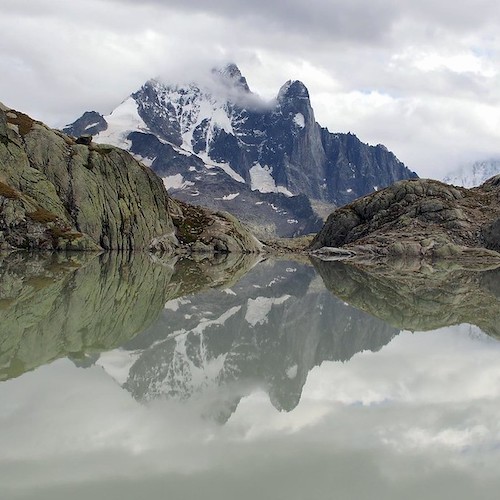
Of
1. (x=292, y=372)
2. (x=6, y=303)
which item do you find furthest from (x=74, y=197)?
(x=292, y=372)

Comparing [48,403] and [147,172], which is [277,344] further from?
[147,172]

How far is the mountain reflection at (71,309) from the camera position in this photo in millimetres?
Result: 26094

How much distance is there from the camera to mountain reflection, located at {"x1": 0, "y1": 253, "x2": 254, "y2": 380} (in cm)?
2609

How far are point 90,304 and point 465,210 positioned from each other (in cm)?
16546

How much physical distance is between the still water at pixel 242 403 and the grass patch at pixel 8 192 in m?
71.8

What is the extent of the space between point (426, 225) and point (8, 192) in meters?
124

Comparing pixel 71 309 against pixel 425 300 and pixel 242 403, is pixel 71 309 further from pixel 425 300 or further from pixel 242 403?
pixel 425 300

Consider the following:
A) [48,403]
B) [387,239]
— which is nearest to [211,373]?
[48,403]

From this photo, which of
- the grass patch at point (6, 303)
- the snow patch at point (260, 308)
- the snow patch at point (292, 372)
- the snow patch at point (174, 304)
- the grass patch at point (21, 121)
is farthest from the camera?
the grass patch at point (21, 121)

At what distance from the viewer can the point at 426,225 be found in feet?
568

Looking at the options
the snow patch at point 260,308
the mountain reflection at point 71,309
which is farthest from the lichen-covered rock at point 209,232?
the snow patch at point 260,308

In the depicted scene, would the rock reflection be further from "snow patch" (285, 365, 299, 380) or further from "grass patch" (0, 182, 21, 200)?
"grass patch" (0, 182, 21, 200)

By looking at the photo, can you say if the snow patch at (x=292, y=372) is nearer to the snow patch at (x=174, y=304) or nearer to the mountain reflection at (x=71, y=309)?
the mountain reflection at (x=71, y=309)

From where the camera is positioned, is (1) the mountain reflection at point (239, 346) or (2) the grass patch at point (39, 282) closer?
(1) the mountain reflection at point (239, 346)
